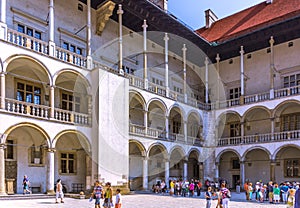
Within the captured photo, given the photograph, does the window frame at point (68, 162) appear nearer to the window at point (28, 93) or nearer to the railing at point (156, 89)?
the window at point (28, 93)

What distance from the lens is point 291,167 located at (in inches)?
1017

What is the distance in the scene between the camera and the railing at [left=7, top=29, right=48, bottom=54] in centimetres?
1589

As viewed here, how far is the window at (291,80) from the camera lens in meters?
26.6

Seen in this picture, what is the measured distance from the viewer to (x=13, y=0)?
18.1 meters

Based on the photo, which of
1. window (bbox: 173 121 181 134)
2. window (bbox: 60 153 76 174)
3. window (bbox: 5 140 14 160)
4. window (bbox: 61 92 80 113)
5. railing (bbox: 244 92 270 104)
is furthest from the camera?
window (bbox: 173 121 181 134)

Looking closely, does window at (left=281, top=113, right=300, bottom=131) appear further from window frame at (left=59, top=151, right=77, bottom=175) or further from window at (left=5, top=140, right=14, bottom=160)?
window at (left=5, top=140, right=14, bottom=160)

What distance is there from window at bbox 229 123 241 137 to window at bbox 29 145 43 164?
58.3ft

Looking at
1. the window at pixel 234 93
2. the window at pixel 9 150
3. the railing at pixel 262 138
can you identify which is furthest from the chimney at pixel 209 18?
the window at pixel 9 150

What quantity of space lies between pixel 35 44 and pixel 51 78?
6.55ft

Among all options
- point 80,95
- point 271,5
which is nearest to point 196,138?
point 80,95

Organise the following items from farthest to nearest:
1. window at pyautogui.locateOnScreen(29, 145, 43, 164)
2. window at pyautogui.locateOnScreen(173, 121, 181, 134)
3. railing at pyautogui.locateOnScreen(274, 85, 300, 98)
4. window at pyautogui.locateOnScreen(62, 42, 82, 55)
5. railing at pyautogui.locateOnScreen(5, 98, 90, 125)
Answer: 1. window at pyautogui.locateOnScreen(173, 121, 181, 134)
2. railing at pyautogui.locateOnScreen(274, 85, 300, 98)
3. window at pyautogui.locateOnScreen(62, 42, 82, 55)
4. window at pyautogui.locateOnScreen(29, 145, 43, 164)
5. railing at pyautogui.locateOnScreen(5, 98, 90, 125)

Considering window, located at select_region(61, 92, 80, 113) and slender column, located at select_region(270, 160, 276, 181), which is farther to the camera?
slender column, located at select_region(270, 160, 276, 181)

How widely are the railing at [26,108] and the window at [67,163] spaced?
12.4ft

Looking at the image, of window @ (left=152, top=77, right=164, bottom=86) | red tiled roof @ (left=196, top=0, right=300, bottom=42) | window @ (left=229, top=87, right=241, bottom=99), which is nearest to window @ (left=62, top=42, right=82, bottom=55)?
window @ (left=152, top=77, right=164, bottom=86)
